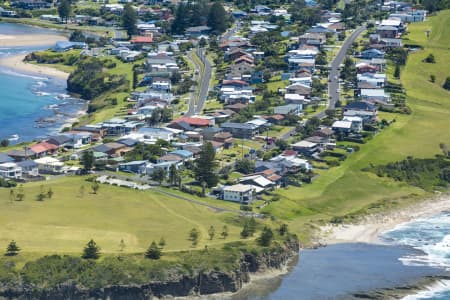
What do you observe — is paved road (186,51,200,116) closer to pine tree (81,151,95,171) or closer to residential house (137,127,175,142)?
residential house (137,127,175,142)

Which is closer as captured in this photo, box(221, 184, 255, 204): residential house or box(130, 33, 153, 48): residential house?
box(221, 184, 255, 204): residential house

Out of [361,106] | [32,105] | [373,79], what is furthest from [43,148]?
[373,79]

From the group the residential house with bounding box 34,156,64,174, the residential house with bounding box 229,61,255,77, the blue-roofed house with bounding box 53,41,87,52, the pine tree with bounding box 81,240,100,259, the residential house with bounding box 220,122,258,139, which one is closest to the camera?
the pine tree with bounding box 81,240,100,259

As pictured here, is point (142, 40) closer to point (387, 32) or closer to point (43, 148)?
point (387, 32)

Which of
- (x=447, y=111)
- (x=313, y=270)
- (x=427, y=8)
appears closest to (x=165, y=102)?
(x=447, y=111)

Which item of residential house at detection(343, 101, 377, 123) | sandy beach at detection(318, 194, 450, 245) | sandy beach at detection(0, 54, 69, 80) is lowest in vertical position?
sandy beach at detection(318, 194, 450, 245)

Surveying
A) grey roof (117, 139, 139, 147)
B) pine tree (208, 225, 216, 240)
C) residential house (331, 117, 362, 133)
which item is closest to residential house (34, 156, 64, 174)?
grey roof (117, 139, 139, 147)
